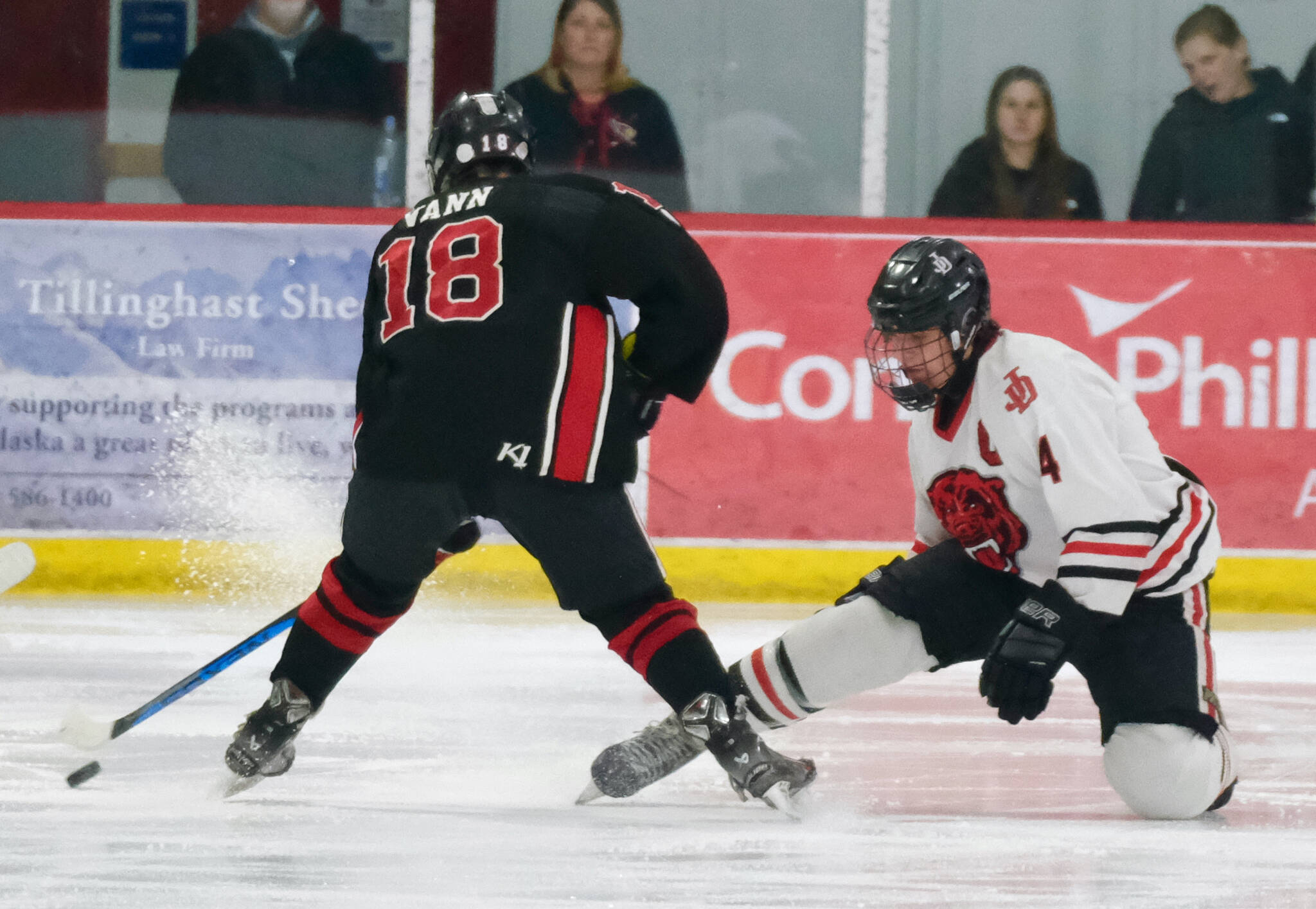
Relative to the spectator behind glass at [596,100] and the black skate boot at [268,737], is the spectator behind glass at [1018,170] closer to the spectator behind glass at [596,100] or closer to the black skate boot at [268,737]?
the spectator behind glass at [596,100]

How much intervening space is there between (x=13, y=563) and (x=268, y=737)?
0.55 m

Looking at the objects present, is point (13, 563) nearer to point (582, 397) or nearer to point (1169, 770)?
point (582, 397)

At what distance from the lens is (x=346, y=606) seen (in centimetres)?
183

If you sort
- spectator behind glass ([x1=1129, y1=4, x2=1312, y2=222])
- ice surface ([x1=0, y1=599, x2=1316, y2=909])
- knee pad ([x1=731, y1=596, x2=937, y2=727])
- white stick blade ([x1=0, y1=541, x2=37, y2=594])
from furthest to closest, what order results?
spectator behind glass ([x1=1129, y1=4, x2=1312, y2=222]) → white stick blade ([x1=0, y1=541, x2=37, y2=594]) → knee pad ([x1=731, y1=596, x2=937, y2=727]) → ice surface ([x1=0, y1=599, x2=1316, y2=909])

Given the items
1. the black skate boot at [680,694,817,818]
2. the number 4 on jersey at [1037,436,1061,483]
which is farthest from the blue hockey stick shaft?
the number 4 on jersey at [1037,436,1061,483]

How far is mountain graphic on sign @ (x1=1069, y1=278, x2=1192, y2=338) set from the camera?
12.2 ft

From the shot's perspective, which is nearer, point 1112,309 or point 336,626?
point 336,626

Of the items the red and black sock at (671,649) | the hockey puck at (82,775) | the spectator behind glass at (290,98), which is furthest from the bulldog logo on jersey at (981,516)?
the spectator behind glass at (290,98)

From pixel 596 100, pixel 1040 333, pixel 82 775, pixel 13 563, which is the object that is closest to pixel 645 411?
pixel 82 775

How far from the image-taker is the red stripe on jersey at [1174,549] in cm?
184

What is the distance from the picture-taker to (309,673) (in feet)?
6.02

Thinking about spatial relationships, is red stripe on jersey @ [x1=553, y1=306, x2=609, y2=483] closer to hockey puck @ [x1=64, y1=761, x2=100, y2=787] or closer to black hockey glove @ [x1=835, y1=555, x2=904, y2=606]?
black hockey glove @ [x1=835, y1=555, x2=904, y2=606]

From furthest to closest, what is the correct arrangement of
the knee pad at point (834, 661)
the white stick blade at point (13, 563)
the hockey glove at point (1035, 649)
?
the white stick blade at point (13, 563)
the knee pad at point (834, 661)
the hockey glove at point (1035, 649)

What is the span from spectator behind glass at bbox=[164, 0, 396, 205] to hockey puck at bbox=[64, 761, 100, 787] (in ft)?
7.64
